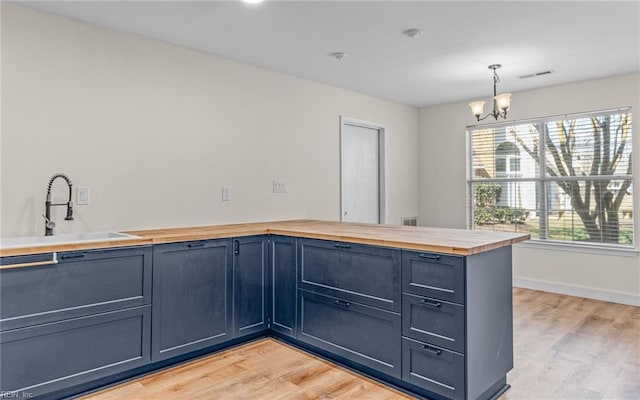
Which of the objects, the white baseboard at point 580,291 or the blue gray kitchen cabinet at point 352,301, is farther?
the white baseboard at point 580,291

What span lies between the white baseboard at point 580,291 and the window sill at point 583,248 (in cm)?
40

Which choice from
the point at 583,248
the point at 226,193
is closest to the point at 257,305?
the point at 226,193

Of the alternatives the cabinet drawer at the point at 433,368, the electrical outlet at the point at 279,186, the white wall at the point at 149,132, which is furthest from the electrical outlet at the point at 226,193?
the cabinet drawer at the point at 433,368

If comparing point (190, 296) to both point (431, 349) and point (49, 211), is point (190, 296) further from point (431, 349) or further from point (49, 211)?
point (431, 349)

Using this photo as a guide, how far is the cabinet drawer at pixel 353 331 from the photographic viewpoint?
2.34m

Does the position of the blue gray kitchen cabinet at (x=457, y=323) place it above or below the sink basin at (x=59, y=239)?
below

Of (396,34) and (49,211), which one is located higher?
(396,34)

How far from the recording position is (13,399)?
2031mm

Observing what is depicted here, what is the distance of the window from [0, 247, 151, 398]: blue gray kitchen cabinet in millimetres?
4299

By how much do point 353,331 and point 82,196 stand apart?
2.04m

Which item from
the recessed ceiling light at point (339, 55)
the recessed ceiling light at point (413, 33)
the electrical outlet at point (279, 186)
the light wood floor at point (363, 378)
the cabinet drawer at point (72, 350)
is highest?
the recessed ceiling light at point (339, 55)

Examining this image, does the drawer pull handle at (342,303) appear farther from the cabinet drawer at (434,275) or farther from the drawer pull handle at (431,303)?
the drawer pull handle at (431,303)

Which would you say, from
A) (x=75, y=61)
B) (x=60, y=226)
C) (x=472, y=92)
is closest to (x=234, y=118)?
(x=75, y=61)

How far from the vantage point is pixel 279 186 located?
13.0 ft
